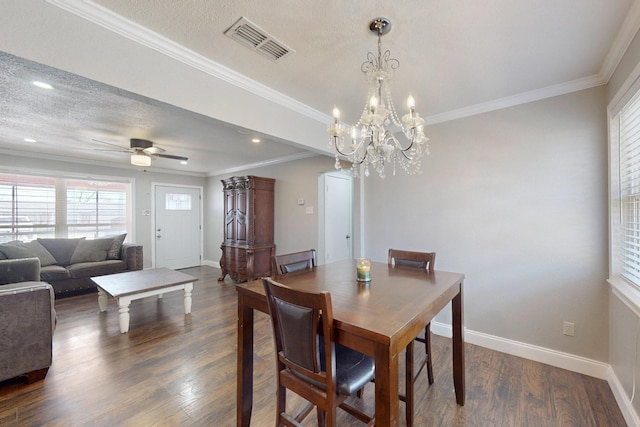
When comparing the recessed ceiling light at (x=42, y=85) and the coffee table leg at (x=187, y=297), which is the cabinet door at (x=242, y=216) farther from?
the recessed ceiling light at (x=42, y=85)

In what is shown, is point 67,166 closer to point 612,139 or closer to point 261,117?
point 261,117

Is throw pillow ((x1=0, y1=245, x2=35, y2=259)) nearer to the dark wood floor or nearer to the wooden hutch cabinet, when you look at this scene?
the dark wood floor

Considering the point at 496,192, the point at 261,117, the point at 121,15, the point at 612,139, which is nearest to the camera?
the point at 121,15

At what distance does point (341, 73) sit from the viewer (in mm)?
2016

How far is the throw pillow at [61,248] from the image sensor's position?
4391mm

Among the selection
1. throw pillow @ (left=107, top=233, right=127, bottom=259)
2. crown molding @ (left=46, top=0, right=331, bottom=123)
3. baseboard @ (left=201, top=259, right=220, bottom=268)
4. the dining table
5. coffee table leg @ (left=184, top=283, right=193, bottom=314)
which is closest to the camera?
the dining table

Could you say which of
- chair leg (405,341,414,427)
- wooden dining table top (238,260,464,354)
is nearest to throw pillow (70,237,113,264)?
wooden dining table top (238,260,464,354)

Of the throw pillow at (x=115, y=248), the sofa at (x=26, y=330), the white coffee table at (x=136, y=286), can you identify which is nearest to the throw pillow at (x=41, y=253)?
the throw pillow at (x=115, y=248)

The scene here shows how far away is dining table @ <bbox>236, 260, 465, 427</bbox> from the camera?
1012 mm

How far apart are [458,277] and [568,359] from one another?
4.77ft

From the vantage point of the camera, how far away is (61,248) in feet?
14.7

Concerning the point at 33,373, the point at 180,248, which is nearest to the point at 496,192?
the point at 33,373

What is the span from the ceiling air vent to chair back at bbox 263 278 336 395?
4.71 ft

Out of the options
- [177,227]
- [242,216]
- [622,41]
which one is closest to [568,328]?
[622,41]
